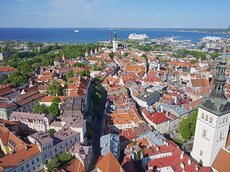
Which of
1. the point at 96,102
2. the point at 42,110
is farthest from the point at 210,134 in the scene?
the point at 96,102

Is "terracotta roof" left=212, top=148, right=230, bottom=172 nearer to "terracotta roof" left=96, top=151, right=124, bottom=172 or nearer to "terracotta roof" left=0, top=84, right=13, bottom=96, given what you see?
"terracotta roof" left=96, top=151, right=124, bottom=172

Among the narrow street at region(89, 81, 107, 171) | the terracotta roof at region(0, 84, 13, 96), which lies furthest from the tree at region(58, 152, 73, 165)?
the terracotta roof at region(0, 84, 13, 96)

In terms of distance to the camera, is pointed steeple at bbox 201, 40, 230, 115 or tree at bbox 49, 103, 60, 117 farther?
tree at bbox 49, 103, 60, 117

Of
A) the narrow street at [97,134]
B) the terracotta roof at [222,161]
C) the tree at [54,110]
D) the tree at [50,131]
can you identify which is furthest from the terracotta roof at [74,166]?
the terracotta roof at [222,161]

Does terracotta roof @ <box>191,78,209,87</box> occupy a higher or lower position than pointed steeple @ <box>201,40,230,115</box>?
lower

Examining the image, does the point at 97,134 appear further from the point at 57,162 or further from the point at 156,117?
the point at 57,162
